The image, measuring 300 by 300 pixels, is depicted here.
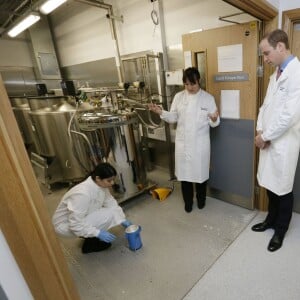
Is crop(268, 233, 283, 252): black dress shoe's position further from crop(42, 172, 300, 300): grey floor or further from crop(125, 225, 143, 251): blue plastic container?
crop(125, 225, 143, 251): blue plastic container

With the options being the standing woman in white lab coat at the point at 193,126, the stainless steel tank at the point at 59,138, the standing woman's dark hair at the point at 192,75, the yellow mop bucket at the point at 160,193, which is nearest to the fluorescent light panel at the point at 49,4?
the stainless steel tank at the point at 59,138

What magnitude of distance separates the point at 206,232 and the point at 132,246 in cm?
70

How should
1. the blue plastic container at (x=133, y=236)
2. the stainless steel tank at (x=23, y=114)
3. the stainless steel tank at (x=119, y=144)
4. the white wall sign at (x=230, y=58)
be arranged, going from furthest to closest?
1. the stainless steel tank at (x=23, y=114)
2. the stainless steel tank at (x=119, y=144)
3. the white wall sign at (x=230, y=58)
4. the blue plastic container at (x=133, y=236)

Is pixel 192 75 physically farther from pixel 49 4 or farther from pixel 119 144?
pixel 49 4

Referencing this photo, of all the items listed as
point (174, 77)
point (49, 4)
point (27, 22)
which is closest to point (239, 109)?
point (174, 77)

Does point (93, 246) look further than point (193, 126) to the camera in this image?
No

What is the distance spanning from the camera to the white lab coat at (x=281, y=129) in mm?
1444

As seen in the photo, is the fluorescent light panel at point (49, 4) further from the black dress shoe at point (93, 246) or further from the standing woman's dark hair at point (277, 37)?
the black dress shoe at point (93, 246)

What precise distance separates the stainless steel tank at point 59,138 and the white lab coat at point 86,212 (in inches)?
40.5

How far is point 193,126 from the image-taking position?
82.0 inches

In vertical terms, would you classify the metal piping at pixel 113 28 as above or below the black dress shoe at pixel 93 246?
above

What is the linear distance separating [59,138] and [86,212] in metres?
→ 1.63

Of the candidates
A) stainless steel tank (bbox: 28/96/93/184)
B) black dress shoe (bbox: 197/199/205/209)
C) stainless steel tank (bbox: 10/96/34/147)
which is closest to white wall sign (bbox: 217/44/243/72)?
black dress shoe (bbox: 197/199/205/209)

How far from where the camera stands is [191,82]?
2.00m
